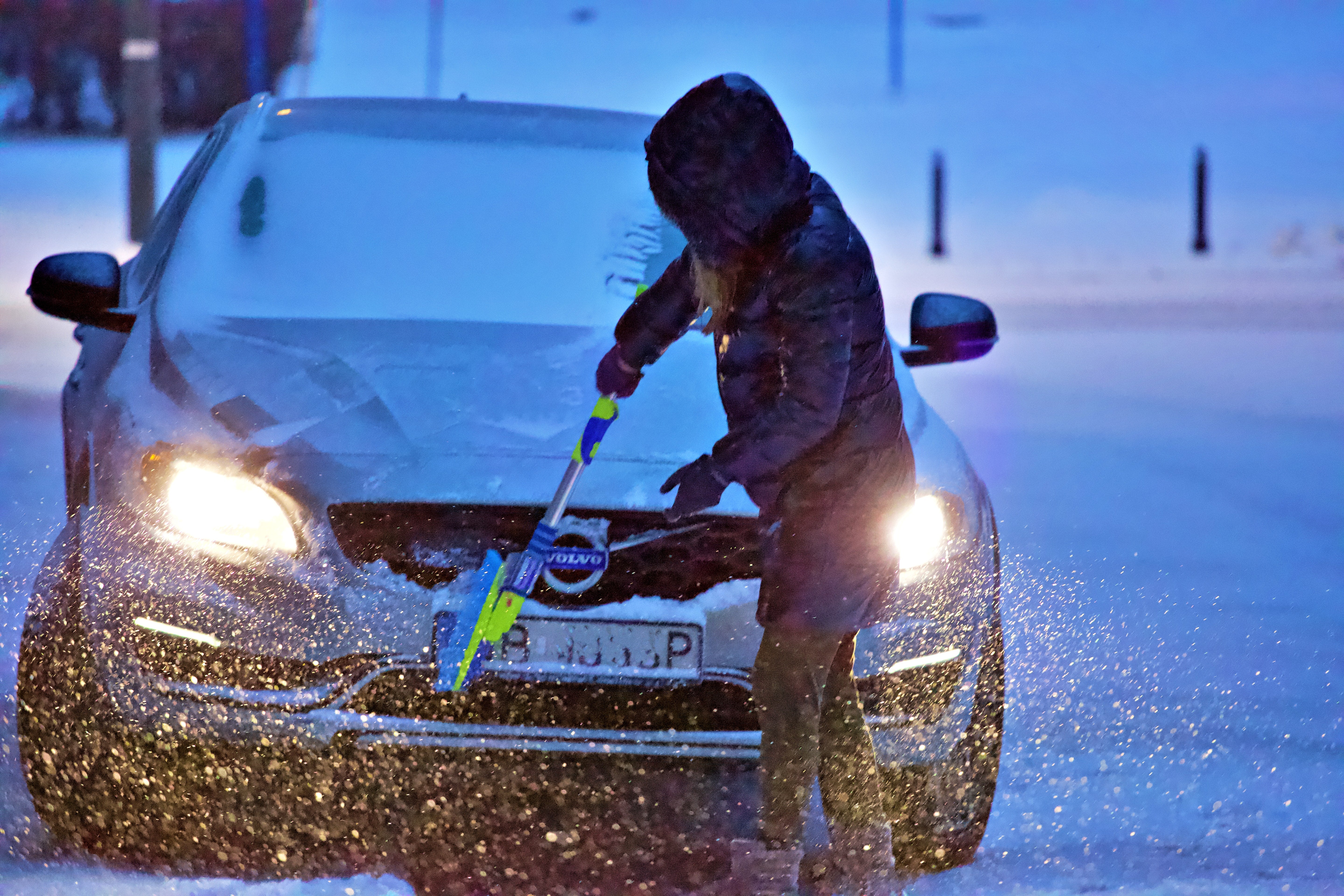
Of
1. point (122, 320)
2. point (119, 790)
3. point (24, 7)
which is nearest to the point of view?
point (119, 790)

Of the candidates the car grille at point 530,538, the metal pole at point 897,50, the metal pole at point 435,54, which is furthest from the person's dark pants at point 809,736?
the metal pole at point 435,54

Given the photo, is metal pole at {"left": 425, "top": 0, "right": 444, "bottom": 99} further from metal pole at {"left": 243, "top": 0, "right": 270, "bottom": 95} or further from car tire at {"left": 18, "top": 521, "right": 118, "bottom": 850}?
car tire at {"left": 18, "top": 521, "right": 118, "bottom": 850}

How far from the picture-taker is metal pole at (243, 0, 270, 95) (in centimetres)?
2062

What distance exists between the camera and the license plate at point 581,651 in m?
3.17

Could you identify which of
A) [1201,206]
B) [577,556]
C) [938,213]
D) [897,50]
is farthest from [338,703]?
[897,50]

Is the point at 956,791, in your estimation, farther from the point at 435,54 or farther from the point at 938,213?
the point at 435,54

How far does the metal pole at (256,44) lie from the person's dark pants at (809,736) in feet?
51.7

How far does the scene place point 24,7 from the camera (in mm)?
28203

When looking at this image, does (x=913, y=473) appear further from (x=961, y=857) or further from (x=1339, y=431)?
(x=1339, y=431)

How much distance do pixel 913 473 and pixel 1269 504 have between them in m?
4.94

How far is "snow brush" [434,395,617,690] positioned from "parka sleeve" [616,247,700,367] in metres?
0.36

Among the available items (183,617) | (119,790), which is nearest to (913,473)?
(183,617)

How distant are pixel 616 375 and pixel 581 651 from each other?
21.7 inches

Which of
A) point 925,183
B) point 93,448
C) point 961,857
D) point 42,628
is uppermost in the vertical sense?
point 93,448
